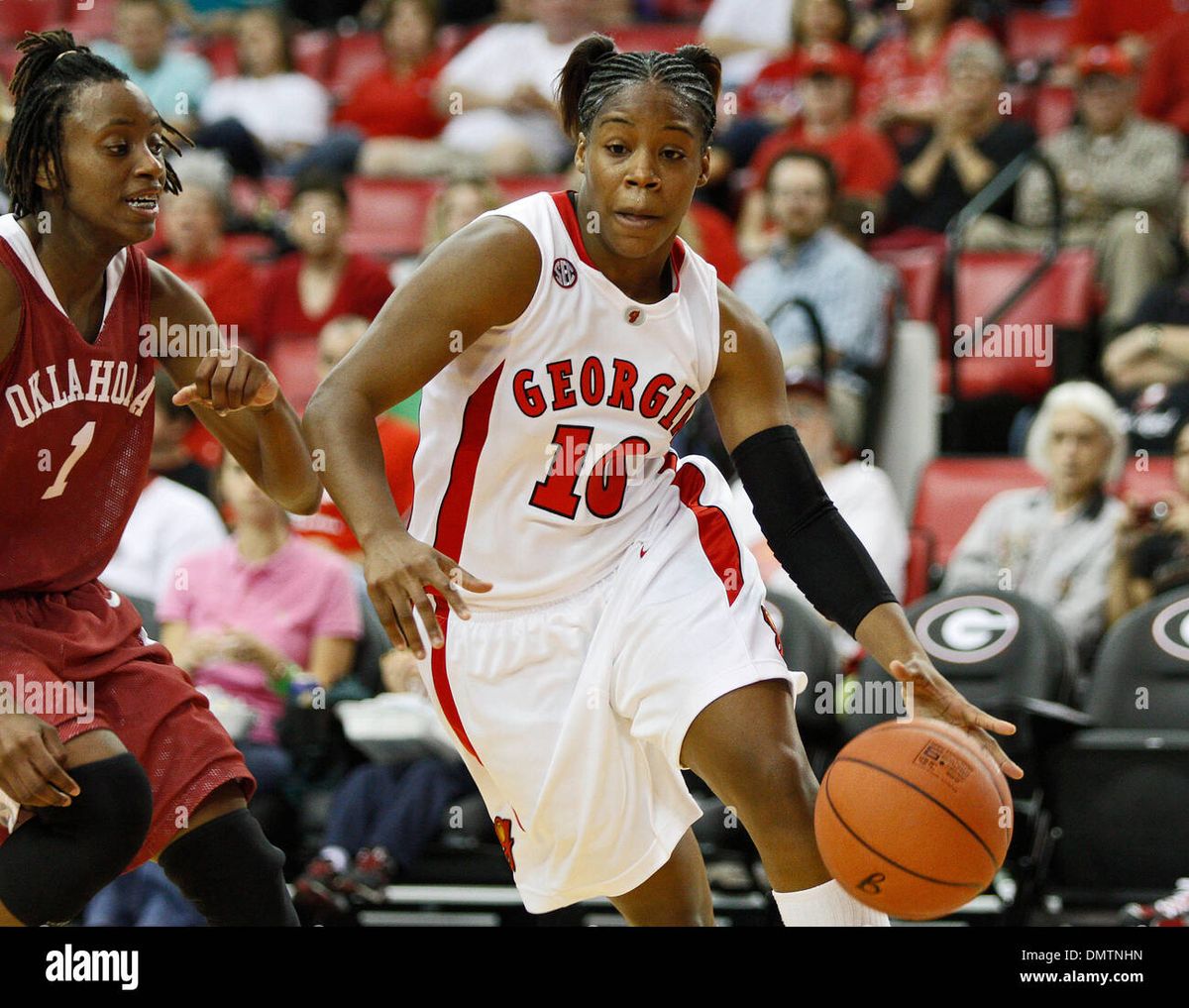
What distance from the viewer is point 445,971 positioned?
324 centimetres

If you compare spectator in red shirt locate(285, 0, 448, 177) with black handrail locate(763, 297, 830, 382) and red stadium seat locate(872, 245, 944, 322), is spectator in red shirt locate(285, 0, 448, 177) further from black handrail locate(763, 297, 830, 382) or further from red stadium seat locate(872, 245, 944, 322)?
black handrail locate(763, 297, 830, 382)

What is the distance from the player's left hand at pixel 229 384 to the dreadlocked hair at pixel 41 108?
17.4 inches

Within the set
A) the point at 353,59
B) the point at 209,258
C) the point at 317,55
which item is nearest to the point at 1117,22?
the point at 209,258

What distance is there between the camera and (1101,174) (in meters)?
7.67

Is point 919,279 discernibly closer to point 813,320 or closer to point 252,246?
point 813,320

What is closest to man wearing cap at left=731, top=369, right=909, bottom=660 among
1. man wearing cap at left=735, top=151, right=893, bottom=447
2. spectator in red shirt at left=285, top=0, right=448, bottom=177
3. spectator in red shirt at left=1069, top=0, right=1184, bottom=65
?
man wearing cap at left=735, top=151, right=893, bottom=447

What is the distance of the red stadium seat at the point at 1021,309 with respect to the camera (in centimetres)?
720

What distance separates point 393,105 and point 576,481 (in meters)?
6.51

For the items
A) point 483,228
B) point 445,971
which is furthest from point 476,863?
point 483,228

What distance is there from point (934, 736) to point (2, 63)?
9.60m

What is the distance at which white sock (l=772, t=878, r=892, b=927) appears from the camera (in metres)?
3.21
